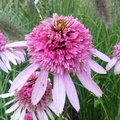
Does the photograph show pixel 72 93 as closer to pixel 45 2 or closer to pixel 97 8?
pixel 97 8

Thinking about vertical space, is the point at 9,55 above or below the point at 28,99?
above

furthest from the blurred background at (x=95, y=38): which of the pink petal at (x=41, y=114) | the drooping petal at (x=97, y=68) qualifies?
the drooping petal at (x=97, y=68)

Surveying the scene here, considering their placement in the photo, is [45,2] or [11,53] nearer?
[11,53]

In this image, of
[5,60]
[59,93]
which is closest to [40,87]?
[59,93]

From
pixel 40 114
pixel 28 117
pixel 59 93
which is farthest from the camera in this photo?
pixel 28 117

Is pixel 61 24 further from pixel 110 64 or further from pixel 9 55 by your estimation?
pixel 9 55

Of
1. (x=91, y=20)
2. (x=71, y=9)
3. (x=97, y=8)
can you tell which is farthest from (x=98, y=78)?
(x=71, y=9)

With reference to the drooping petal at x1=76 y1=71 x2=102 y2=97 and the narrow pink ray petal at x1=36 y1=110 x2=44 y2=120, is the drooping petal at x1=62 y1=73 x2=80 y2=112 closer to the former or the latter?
the drooping petal at x1=76 y1=71 x2=102 y2=97
